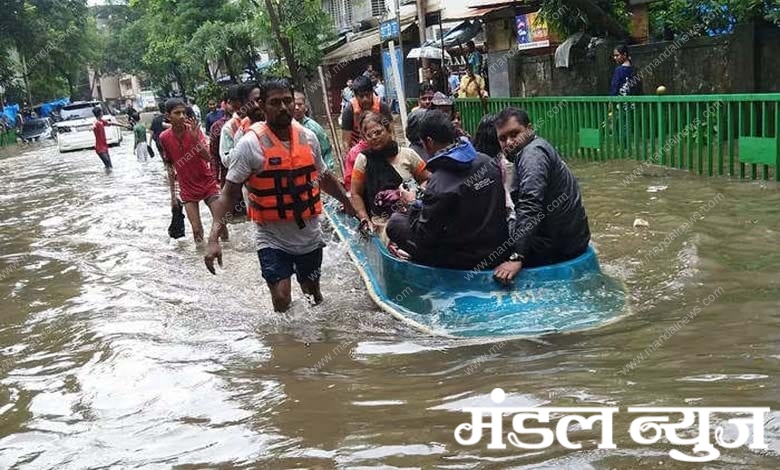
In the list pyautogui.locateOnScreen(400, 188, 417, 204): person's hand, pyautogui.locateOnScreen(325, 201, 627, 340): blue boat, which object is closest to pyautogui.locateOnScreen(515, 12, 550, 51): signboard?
pyautogui.locateOnScreen(400, 188, 417, 204): person's hand

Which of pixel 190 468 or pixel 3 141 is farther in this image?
pixel 3 141

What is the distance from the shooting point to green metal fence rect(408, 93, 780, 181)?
9195mm

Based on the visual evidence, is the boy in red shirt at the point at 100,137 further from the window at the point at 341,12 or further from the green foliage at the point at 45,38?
the green foliage at the point at 45,38

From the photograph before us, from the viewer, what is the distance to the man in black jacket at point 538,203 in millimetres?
5047

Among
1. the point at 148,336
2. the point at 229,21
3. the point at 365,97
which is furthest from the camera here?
the point at 229,21

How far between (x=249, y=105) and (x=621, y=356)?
4.45m

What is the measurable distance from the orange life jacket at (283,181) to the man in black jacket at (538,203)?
1.26 metres

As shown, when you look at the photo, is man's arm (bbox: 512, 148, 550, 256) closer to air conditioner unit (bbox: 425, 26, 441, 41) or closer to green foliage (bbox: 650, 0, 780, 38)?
green foliage (bbox: 650, 0, 780, 38)

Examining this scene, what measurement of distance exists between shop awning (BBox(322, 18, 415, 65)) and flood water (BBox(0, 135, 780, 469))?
2124cm

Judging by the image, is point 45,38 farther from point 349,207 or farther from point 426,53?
point 349,207

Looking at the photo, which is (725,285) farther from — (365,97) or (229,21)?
(229,21)

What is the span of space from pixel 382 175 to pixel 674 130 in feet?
18.4

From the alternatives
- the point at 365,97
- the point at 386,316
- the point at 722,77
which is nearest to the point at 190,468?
the point at 386,316

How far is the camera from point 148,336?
6.05 metres
